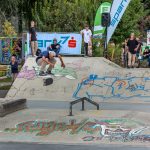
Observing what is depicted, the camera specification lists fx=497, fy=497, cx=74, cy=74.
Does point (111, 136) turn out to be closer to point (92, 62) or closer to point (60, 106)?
point (60, 106)

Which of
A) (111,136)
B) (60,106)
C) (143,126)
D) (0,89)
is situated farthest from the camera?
(0,89)

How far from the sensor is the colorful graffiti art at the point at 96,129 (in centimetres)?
1052

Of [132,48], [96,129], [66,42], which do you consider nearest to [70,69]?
[66,42]

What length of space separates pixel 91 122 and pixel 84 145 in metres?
1.88

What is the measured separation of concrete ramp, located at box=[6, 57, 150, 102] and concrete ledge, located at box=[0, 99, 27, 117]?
14.4 ft

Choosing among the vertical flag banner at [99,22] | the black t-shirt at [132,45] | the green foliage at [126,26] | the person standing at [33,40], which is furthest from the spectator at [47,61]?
the green foliage at [126,26]

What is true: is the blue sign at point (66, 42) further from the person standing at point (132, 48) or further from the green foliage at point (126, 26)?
the green foliage at point (126, 26)

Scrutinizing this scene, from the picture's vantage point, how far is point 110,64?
2019 cm

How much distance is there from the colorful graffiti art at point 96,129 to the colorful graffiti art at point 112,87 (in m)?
6.75

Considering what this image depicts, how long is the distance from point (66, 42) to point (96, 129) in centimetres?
1181

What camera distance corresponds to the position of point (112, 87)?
19047 millimetres

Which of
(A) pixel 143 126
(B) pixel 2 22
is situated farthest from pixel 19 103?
(B) pixel 2 22

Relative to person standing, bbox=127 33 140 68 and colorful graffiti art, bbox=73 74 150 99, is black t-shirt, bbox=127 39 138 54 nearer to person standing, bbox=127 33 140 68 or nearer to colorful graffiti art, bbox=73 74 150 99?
person standing, bbox=127 33 140 68

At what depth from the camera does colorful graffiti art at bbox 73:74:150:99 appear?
741 inches
